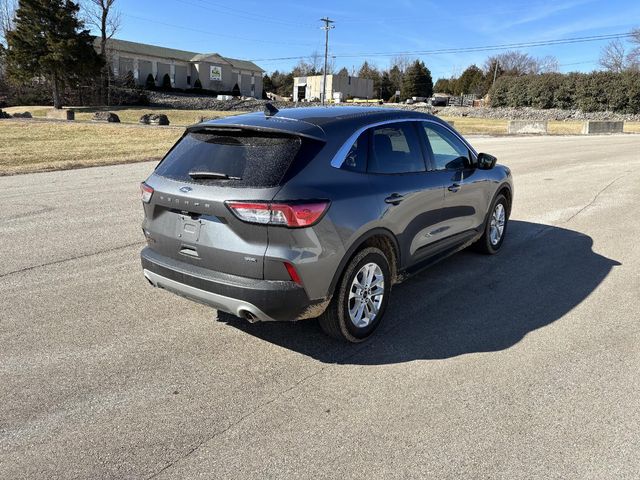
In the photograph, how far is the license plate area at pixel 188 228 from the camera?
3625 millimetres

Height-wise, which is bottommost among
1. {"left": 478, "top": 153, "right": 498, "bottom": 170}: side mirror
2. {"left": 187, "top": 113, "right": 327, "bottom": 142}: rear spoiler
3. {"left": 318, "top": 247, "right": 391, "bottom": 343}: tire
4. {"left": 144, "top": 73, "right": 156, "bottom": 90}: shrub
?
{"left": 318, "top": 247, "right": 391, "bottom": 343}: tire

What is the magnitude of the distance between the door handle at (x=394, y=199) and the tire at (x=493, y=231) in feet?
7.25

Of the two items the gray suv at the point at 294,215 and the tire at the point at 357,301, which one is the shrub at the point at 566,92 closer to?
the gray suv at the point at 294,215

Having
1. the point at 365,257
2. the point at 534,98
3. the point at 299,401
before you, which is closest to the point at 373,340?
the point at 365,257

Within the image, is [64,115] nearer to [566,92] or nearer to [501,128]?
[501,128]

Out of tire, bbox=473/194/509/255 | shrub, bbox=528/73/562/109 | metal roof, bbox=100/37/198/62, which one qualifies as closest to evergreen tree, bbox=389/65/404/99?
metal roof, bbox=100/37/198/62

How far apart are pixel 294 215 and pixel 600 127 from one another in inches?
A: 1610

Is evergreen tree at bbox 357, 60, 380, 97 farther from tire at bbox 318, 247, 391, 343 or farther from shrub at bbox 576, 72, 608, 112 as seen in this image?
tire at bbox 318, 247, 391, 343

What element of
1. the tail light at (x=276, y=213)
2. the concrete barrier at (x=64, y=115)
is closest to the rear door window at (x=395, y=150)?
the tail light at (x=276, y=213)

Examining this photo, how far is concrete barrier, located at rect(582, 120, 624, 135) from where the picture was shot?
1448 inches

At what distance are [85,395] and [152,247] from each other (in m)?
1.25

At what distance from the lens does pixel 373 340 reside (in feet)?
13.4

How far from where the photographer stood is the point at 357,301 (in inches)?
155

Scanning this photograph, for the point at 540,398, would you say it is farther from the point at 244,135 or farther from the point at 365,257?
the point at 244,135
